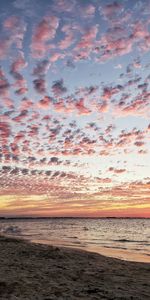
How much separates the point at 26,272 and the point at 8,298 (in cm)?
523

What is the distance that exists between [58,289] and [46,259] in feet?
30.7

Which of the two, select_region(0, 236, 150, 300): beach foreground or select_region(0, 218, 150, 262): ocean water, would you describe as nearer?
select_region(0, 236, 150, 300): beach foreground

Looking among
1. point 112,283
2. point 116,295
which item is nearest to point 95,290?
point 116,295

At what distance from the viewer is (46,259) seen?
21.5 m

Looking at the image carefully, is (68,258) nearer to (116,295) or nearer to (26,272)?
(26,272)

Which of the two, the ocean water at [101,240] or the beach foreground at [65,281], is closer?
the beach foreground at [65,281]

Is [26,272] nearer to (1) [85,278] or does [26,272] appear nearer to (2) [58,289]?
(1) [85,278]

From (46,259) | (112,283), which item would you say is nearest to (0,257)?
(46,259)

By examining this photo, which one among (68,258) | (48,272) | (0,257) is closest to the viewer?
(48,272)

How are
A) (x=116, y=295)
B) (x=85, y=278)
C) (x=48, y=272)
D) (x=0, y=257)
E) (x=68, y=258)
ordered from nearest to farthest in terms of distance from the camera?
(x=116, y=295) < (x=85, y=278) < (x=48, y=272) < (x=0, y=257) < (x=68, y=258)

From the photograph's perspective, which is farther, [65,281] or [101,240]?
[101,240]

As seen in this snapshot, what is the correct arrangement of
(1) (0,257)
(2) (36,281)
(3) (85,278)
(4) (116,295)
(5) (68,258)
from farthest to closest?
1. (5) (68,258)
2. (1) (0,257)
3. (3) (85,278)
4. (2) (36,281)
5. (4) (116,295)

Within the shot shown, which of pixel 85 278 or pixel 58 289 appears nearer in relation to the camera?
pixel 58 289

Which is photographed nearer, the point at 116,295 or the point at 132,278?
the point at 116,295
